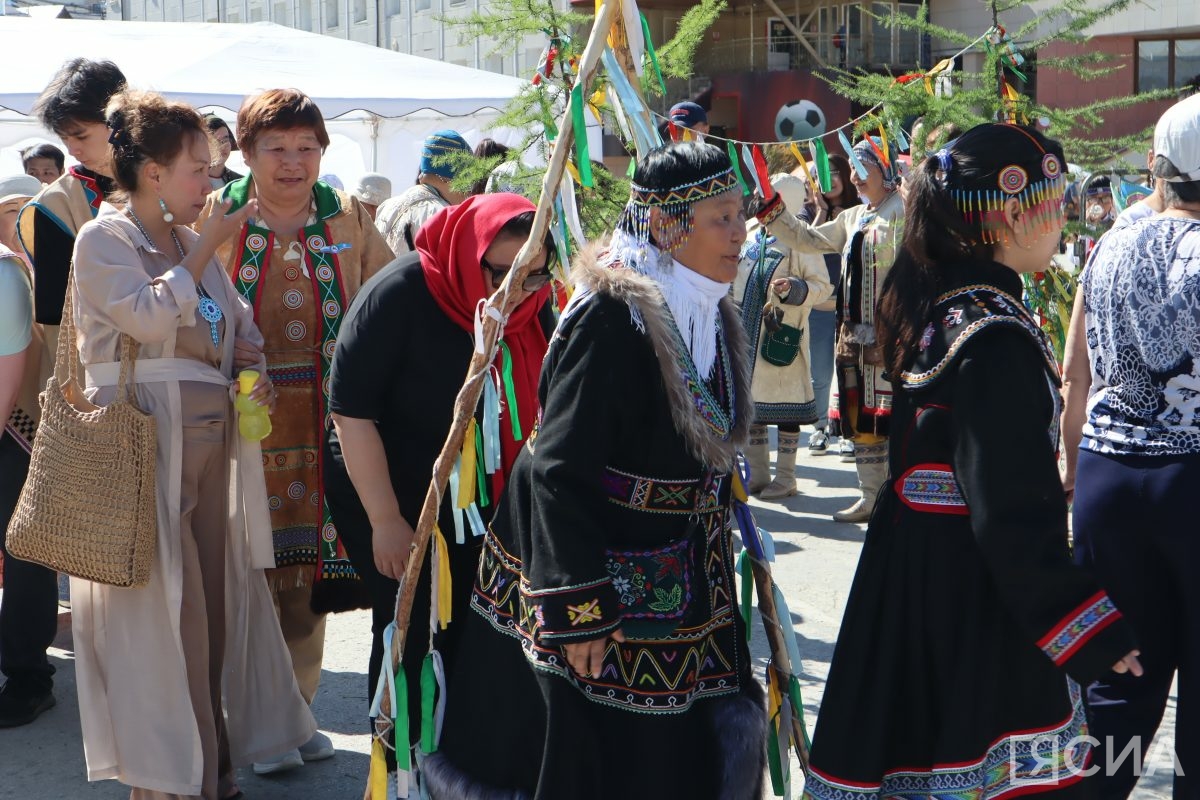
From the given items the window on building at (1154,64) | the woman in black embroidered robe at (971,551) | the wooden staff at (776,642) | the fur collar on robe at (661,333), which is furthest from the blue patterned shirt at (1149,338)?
the window on building at (1154,64)

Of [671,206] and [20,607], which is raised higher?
[671,206]

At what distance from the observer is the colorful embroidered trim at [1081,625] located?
2.47m

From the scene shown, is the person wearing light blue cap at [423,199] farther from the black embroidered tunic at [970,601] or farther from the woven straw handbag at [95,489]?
the black embroidered tunic at [970,601]

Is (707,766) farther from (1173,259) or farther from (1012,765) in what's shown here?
(1173,259)

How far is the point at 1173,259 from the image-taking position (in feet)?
10.5

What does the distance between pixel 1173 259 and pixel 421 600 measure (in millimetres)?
2133

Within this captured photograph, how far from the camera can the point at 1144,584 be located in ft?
10.7

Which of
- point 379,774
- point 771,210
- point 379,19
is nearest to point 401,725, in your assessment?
point 379,774

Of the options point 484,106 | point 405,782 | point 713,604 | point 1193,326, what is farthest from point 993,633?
point 484,106

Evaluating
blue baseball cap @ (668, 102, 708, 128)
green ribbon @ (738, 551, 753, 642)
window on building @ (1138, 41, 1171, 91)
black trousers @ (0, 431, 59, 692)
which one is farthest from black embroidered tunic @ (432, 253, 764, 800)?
window on building @ (1138, 41, 1171, 91)

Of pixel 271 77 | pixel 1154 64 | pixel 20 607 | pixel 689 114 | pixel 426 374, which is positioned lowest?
pixel 20 607

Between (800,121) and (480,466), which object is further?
(800,121)

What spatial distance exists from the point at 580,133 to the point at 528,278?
1.76ft

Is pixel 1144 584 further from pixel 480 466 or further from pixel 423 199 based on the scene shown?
pixel 423 199
